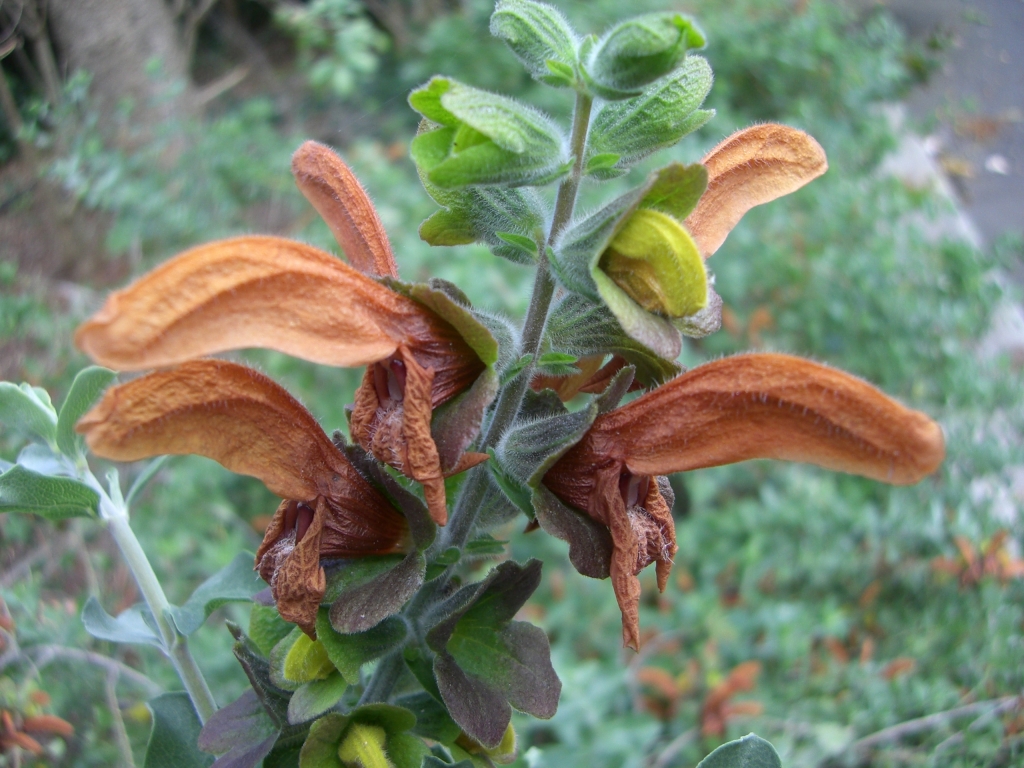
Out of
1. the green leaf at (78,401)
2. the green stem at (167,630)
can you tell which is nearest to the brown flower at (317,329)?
the green leaf at (78,401)

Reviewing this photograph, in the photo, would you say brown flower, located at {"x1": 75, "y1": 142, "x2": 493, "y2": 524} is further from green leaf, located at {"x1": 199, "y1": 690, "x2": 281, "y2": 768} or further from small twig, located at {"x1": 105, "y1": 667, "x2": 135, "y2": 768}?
small twig, located at {"x1": 105, "y1": 667, "x2": 135, "y2": 768}

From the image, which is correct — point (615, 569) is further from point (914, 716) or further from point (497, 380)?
point (914, 716)

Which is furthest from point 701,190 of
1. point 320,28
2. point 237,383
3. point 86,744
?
point 320,28

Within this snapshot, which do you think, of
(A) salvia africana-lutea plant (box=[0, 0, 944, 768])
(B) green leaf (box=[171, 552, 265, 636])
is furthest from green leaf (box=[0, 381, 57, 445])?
(B) green leaf (box=[171, 552, 265, 636])

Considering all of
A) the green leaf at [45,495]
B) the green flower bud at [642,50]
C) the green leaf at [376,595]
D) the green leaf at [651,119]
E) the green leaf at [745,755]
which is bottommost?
the green leaf at [745,755]

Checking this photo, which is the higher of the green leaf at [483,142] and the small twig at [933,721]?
the green leaf at [483,142]

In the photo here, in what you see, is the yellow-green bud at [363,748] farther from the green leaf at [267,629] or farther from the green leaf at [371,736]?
the green leaf at [267,629]

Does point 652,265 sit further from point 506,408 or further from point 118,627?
point 118,627
